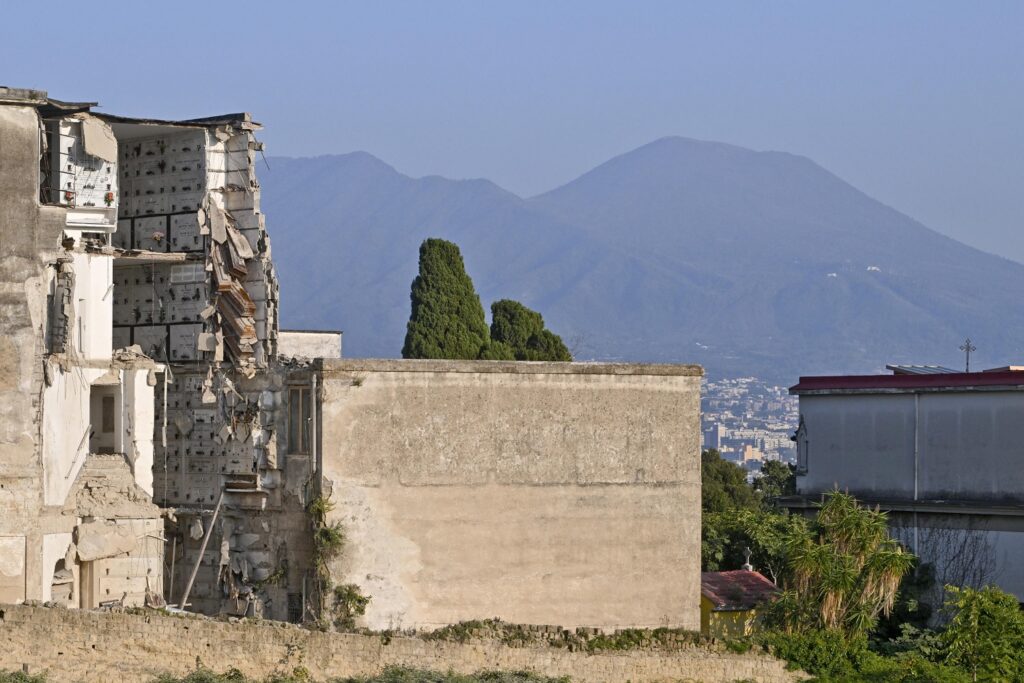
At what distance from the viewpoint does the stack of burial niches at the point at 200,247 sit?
3853 cm

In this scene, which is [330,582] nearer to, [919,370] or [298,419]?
[298,419]

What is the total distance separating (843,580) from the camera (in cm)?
3747

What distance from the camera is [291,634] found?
31391 millimetres

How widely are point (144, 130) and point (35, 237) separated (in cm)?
497

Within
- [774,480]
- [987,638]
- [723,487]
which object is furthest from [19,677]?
[774,480]

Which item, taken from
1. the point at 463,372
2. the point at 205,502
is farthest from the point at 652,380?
the point at 205,502

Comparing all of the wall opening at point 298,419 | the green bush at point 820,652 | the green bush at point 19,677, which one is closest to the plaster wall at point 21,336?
the green bush at point 19,677

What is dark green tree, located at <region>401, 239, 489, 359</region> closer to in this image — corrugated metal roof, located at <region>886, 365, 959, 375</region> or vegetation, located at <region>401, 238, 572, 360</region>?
vegetation, located at <region>401, 238, 572, 360</region>

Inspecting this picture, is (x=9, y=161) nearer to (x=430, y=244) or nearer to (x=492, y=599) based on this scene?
(x=492, y=599)

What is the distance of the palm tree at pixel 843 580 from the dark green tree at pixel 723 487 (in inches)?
835

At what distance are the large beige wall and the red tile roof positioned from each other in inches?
72.3

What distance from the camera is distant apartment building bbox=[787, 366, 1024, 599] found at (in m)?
43.1

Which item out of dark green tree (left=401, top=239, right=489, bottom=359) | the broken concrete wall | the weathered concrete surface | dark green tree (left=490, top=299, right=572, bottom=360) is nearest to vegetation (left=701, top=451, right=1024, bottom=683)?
the weathered concrete surface

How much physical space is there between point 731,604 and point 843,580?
3.40 m
